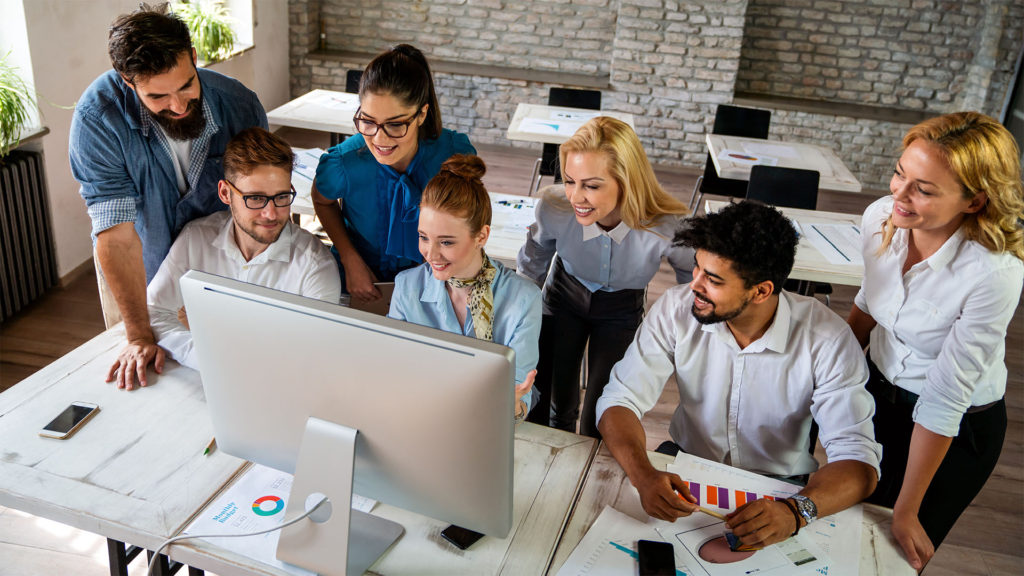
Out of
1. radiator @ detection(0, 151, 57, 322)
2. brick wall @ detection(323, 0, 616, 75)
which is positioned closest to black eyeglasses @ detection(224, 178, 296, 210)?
Result: radiator @ detection(0, 151, 57, 322)

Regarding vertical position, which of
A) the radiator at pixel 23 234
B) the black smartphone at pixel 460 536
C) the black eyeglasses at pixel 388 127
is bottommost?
the radiator at pixel 23 234

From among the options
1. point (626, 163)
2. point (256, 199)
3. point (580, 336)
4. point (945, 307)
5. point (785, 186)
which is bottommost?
point (580, 336)

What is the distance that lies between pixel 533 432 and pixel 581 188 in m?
0.75

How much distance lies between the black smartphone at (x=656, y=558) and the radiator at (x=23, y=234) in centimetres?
343

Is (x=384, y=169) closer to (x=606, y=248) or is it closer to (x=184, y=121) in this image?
(x=184, y=121)

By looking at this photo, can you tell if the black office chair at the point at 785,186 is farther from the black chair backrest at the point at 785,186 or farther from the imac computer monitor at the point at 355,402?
the imac computer monitor at the point at 355,402

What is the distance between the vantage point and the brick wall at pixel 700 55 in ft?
21.9

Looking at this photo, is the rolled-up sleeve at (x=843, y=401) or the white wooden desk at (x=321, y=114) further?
the white wooden desk at (x=321, y=114)

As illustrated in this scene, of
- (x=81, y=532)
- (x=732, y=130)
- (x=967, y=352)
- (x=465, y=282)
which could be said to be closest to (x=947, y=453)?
(x=967, y=352)

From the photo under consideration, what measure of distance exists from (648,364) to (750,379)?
0.81ft

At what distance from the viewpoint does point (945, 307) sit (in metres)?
1.88

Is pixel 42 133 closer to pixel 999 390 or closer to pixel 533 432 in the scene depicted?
pixel 533 432

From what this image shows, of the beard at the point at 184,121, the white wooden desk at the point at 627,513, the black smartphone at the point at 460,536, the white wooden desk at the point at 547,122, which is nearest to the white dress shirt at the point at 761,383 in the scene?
the white wooden desk at the point at 627,513

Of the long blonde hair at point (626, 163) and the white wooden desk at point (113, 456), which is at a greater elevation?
the long blonde hair at point (626, 163)
